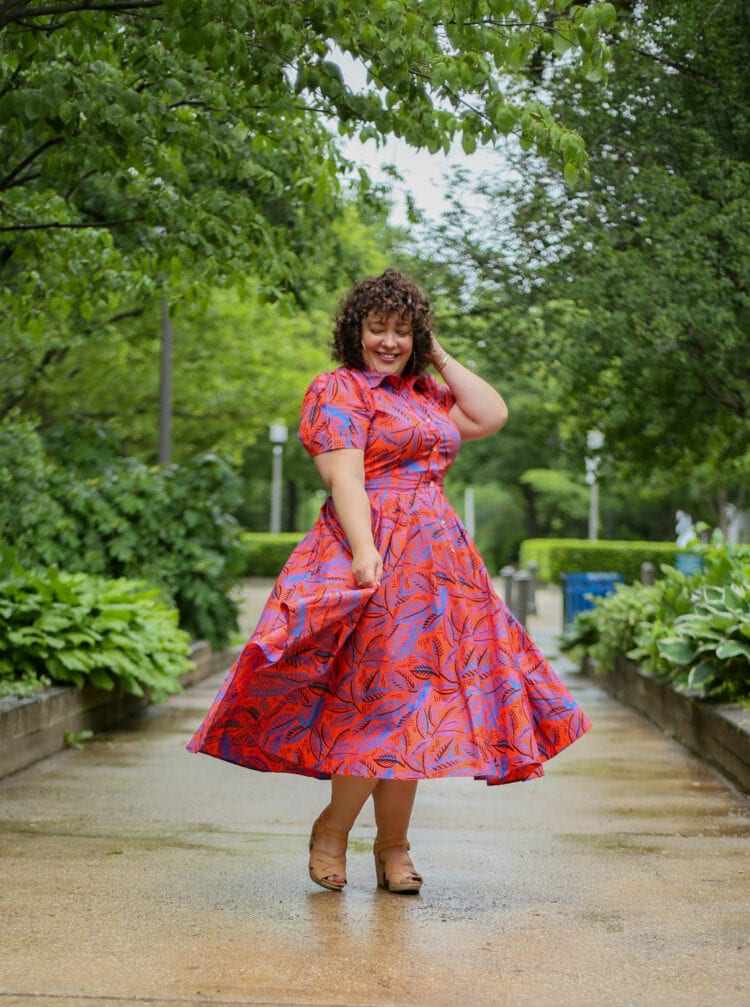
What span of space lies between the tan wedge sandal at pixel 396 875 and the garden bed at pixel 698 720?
258 cm

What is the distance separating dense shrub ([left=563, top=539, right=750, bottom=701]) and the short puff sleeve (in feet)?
10.9

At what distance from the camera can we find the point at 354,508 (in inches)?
175

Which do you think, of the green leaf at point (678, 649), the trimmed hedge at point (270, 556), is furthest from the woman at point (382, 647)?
the trimmed hedge at point (270, 556)

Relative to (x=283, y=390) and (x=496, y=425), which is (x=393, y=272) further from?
(x=283, y=390)

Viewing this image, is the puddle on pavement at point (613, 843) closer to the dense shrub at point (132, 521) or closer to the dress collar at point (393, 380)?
the dress collar at point (393, 380)

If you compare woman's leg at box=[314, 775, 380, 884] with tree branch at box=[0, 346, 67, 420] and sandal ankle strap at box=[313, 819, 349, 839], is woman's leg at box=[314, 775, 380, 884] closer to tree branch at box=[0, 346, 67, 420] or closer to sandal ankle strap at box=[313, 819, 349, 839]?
sandal ankle strap at box=[313, 819, 349, 839]

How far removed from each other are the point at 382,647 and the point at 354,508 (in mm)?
440

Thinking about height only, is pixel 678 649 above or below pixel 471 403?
below

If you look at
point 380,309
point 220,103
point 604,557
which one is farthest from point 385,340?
point 604,557

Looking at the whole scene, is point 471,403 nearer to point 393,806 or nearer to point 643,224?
point 393,806

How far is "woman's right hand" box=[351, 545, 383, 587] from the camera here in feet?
14.4

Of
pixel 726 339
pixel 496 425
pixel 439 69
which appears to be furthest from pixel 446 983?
pixel 726 339

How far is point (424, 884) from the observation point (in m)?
4.79

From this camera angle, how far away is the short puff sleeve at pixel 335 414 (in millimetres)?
4523
